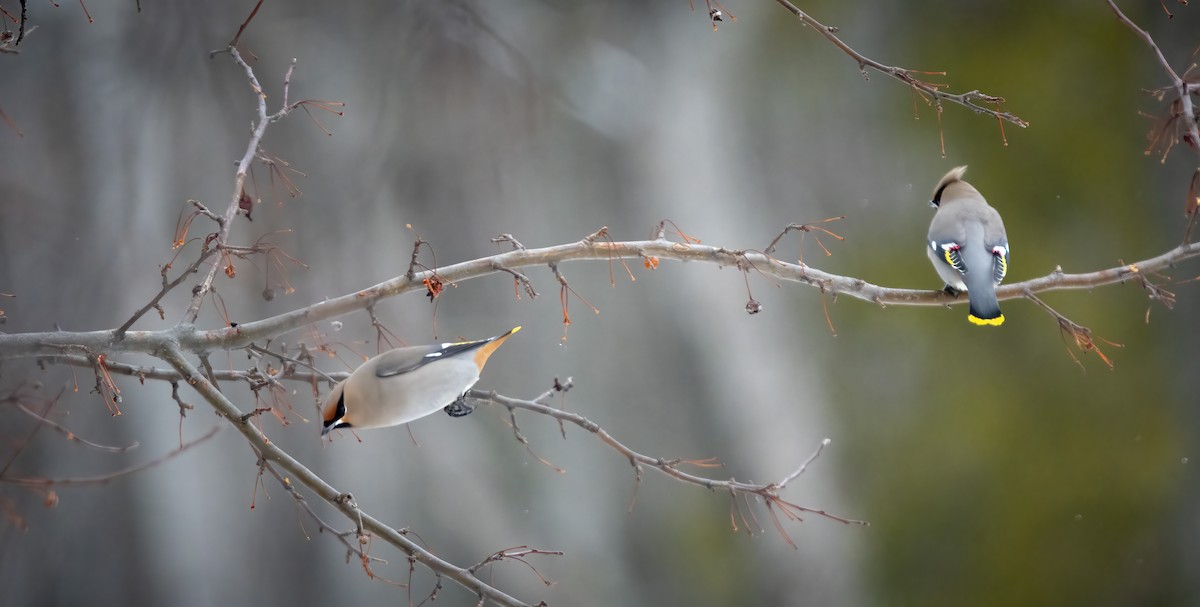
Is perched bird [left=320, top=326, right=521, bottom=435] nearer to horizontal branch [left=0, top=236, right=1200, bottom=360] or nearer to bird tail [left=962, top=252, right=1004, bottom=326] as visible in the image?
horizontal branch [left=0, top=236, right=1200, bottom=360]

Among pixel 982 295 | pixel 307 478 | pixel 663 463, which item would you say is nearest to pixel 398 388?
pixel 307 478

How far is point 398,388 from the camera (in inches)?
69.4

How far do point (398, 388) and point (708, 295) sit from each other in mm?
2629

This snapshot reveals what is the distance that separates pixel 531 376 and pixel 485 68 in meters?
1.33

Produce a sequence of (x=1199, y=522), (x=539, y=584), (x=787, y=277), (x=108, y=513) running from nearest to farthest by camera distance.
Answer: (x=787, y=277) < (x=108, y=513) < (x=539, y=584) < (x=1199, y=522)

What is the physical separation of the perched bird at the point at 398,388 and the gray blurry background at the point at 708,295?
6.45 feet

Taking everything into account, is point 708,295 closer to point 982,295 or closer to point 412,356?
point 982,295

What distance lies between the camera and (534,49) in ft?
13.2

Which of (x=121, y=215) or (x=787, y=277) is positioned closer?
(x=787, y=277)

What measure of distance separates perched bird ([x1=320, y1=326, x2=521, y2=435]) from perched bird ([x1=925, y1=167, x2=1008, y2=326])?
1.13 m

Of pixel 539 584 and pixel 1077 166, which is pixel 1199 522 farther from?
pixel 539 584

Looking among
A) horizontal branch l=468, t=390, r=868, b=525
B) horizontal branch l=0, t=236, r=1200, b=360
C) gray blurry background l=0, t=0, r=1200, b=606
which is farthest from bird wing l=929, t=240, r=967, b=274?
gray blurry background l=0, t=0, r=1200, b=606

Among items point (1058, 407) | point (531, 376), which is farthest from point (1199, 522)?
point (531, 376)

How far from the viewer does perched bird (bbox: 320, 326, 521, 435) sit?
1740 mm
